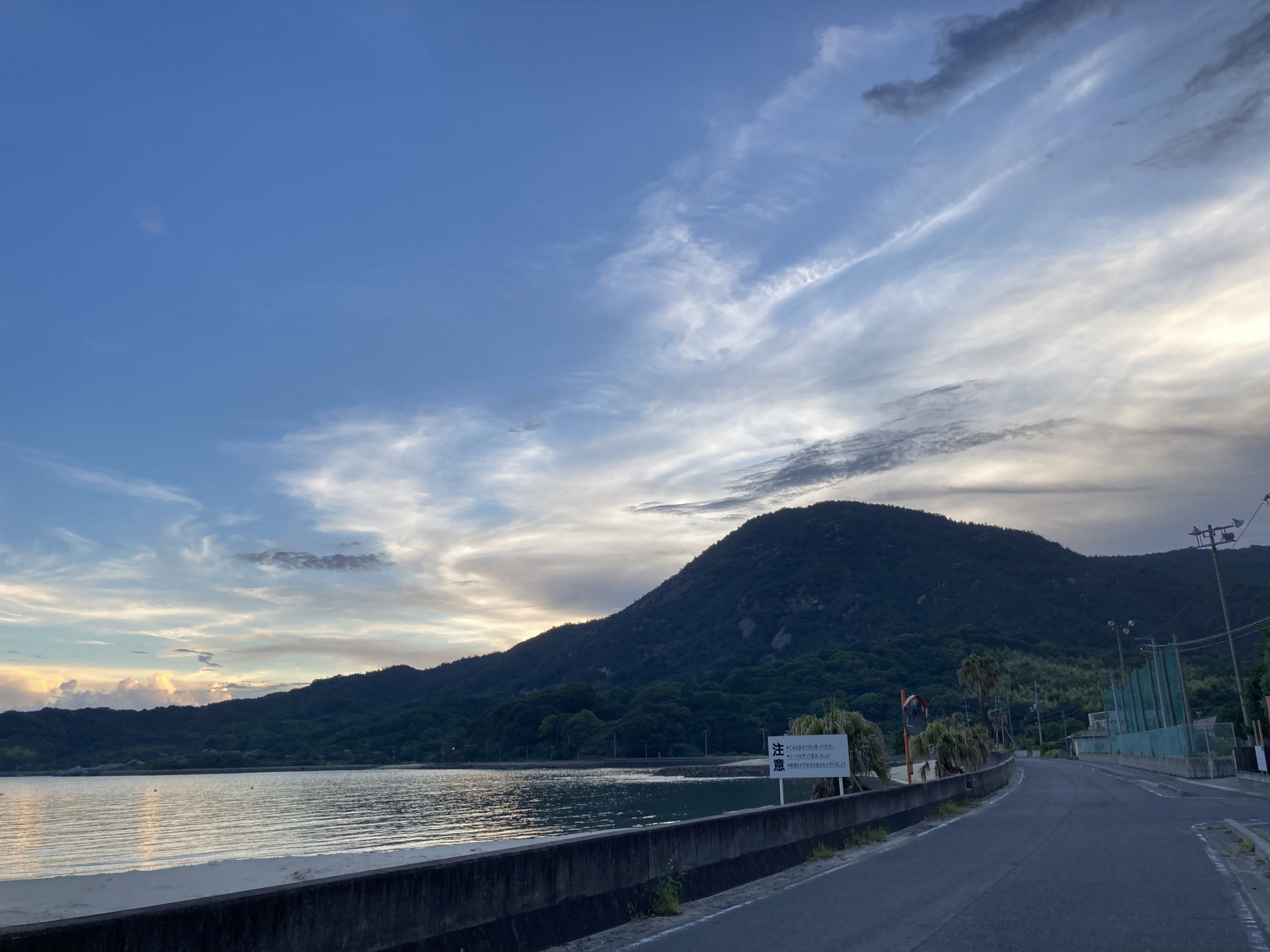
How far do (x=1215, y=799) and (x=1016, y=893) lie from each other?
21.1m

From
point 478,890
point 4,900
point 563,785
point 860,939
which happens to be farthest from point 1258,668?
point 563,785

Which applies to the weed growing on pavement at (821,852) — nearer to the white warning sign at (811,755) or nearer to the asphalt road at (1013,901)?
the asphalt road at (1013,901)

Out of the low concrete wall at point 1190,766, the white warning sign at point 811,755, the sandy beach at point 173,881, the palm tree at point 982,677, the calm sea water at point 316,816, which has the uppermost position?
the palm tree at point 982,677

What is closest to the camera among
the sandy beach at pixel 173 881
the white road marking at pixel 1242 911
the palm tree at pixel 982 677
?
the white road marking at pixel 1242 911

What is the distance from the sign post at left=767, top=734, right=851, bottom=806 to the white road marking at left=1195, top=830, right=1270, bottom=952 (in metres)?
6.11

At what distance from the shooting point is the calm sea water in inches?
1932

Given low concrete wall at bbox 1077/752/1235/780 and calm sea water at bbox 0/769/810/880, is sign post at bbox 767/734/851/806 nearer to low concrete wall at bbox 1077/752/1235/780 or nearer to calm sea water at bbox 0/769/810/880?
calm sea water at bbox 0/769/810/880

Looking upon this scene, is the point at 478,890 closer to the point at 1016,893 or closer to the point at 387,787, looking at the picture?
the point at 1016,893

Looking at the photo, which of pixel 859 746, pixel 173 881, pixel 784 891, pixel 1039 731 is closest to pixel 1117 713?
pixel 1039 731

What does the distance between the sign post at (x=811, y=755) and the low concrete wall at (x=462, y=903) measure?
11.4ft

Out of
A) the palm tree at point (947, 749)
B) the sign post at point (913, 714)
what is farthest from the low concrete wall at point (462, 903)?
the palm tree at point (947, 749)

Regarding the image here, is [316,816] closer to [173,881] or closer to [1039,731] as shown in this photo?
[173,881]

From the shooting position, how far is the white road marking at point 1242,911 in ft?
27.8

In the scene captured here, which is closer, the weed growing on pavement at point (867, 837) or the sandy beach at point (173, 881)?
the weed growing on pavement at point (867, 837)
